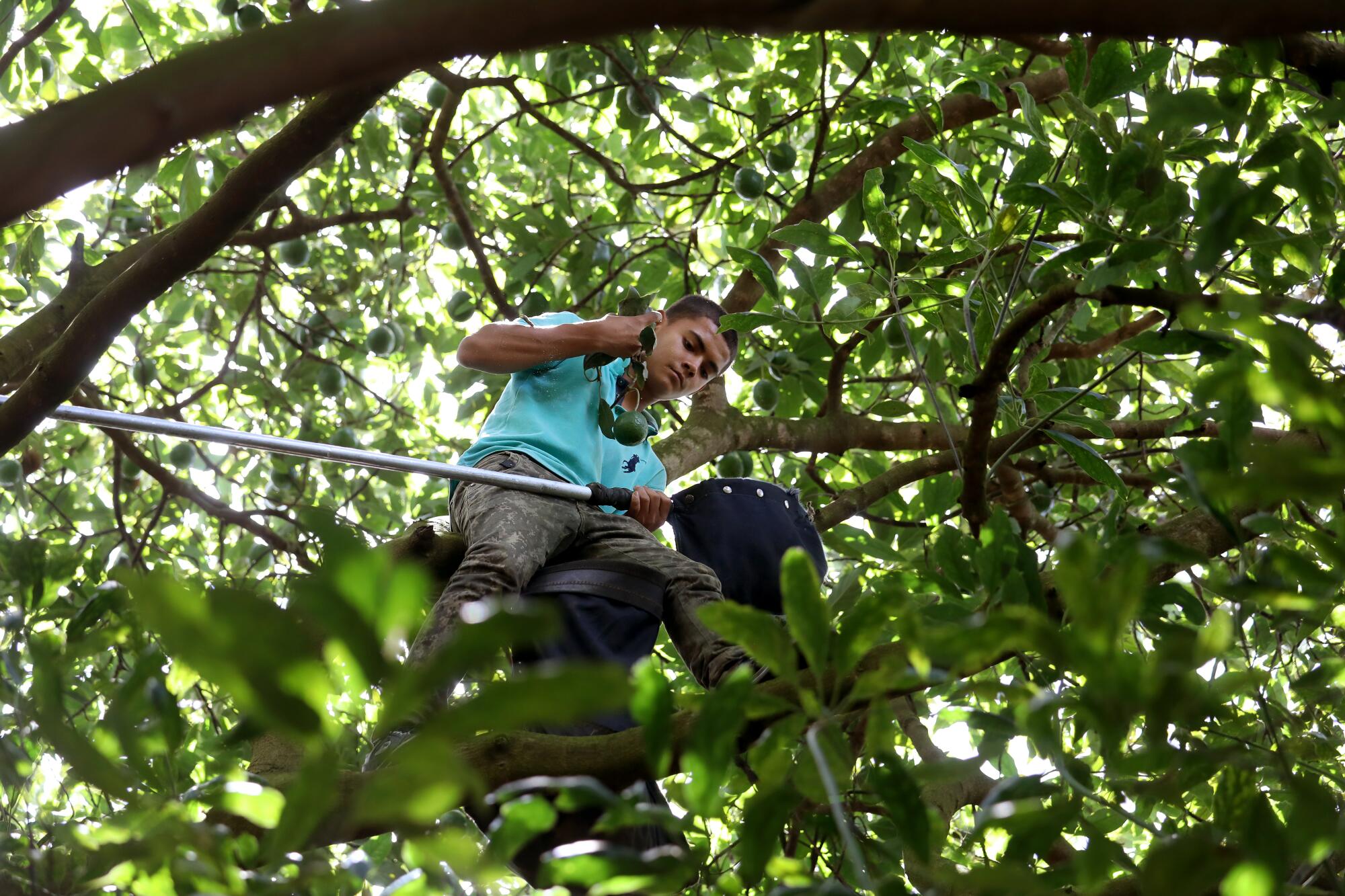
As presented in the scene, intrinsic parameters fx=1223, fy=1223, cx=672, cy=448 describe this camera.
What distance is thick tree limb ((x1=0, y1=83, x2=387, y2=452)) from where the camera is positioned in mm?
1512

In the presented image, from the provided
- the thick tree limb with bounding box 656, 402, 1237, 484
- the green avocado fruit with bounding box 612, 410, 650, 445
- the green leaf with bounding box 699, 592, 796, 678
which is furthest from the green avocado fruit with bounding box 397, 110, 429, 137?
the green leaf with bounding box 699, 592, 796, 678

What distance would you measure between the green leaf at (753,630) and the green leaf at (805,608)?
0.5 inches

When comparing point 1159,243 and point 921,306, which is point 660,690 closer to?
point 1159,243

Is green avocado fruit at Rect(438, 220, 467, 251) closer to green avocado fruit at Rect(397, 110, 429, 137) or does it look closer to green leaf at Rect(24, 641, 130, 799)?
green avocado fruit at Rect(397, 110, 429, 137)

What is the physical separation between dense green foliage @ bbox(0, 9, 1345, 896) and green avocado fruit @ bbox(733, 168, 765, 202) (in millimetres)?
20

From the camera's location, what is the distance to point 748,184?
342cm

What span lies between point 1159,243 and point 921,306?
63cm

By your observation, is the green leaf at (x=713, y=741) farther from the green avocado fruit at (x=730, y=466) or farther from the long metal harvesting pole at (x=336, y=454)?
the green avocado fruit at (x=730, y=466)

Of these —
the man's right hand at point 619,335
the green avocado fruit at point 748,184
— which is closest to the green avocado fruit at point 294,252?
the green avocado fruit at point 748,184

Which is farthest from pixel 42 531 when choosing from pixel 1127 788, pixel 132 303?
pixel 1127 788

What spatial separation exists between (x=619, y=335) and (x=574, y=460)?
33cm

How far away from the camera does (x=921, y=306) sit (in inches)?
77.5

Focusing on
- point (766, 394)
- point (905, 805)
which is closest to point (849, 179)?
point (766, 394)

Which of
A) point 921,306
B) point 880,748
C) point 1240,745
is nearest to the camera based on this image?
point 880,748
